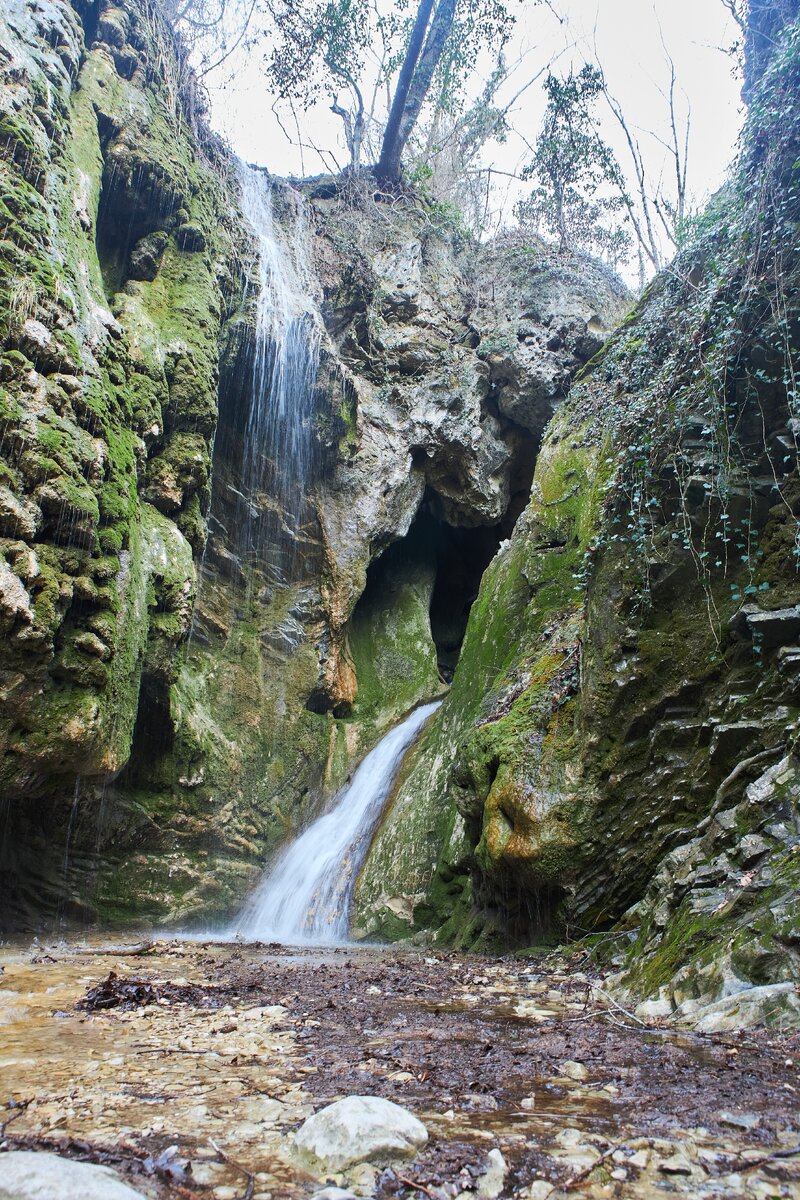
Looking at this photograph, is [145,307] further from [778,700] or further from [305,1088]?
[305,1088]

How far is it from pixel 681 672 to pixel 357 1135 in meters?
4.88

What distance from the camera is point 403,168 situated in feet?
57.5

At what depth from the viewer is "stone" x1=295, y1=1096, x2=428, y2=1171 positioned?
1651 millimetres

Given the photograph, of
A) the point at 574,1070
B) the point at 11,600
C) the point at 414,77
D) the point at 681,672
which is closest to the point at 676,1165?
the point at 574,1070

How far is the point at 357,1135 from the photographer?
1696 mm

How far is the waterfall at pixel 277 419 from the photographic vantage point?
12.3 metres

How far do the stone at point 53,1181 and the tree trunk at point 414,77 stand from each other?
17128mm

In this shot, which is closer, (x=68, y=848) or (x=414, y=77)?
(x=68, y=848)

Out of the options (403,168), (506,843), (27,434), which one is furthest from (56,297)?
(403,168)

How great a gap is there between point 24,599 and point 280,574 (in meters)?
7.28

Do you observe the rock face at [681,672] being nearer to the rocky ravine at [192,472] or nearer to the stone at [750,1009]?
the stone at [750,1009]

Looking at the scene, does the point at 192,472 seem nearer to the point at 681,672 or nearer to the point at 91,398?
the point at 91,398

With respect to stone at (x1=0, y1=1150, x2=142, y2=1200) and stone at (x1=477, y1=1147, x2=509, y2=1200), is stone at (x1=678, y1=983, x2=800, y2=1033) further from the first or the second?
stone at (x1=0, y1=1150, x2=142, y2=1200)

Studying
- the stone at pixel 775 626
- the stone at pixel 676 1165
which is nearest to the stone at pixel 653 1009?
the stone at pixel 676 1165
